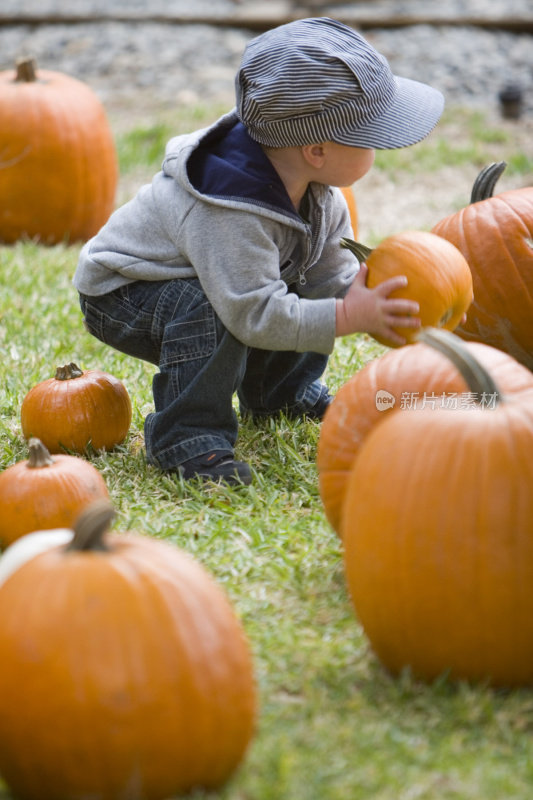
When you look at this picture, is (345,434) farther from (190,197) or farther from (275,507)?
(190,197)

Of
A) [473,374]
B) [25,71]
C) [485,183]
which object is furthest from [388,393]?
[25,71]

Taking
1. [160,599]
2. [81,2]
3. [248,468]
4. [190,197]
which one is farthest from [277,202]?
[81,2]

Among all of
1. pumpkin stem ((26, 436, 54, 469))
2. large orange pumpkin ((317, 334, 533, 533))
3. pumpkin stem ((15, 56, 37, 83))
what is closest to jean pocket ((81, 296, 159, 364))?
pumpkin stem ((26, 436, 54, 469))

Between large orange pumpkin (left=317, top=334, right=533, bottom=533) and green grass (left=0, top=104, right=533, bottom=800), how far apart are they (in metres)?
0.26

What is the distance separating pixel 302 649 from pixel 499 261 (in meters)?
1.79

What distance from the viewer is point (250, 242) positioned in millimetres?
2885

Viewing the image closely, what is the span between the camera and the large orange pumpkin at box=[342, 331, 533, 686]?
6.29ft

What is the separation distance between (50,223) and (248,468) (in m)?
3.12

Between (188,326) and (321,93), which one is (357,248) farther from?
(188,326)

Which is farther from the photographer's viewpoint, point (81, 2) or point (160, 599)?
point (81, 2)

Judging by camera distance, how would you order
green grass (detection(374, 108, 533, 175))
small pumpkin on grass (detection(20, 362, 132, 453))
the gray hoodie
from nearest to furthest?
the gray hoodie → small pumpkin on grass (detection(20, 362, 132, 453)) → green grass (detection(374, 108, 533, 175))

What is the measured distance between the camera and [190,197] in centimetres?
300

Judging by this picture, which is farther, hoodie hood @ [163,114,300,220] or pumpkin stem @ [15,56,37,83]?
pumpkin stem @ [15,56,37,83]

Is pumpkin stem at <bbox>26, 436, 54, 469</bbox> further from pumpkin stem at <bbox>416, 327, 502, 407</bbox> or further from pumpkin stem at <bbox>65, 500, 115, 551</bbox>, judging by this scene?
pumpkin stem at <bbox>416, 327, 502, 407</bbox>
